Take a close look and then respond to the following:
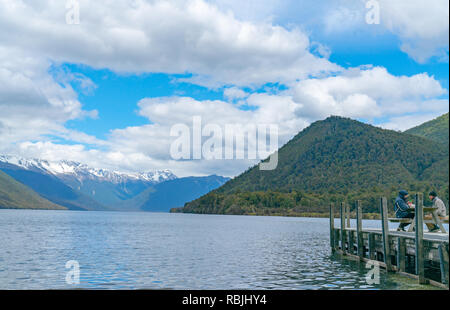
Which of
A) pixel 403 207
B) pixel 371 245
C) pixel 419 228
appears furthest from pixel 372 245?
pixel 419 228

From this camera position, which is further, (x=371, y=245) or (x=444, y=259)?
(x=371, y=245)

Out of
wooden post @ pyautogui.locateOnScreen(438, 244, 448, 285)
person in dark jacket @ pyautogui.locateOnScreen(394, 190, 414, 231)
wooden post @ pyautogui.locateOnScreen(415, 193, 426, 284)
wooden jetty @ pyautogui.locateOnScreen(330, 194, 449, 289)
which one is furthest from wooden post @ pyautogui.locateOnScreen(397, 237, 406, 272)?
wooden post @ pyautogui.locateOnScreen(438, 244, 448, 285)

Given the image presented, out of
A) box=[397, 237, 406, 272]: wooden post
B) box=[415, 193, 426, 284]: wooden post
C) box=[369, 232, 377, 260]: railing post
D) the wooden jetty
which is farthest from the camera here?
box=[369, 232, 377, 260]: railing post

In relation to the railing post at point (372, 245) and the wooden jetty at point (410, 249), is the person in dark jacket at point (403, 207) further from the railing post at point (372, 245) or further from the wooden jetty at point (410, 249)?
the railing post at point (372, 245)

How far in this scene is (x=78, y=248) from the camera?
52625 mm

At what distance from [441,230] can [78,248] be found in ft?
127

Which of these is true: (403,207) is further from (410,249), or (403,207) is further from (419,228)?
(419,228)

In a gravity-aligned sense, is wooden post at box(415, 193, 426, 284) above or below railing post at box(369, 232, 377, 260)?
above

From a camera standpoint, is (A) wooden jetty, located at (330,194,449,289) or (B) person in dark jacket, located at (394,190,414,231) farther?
(B) person in dark jacket, located at (394,190,414,231)

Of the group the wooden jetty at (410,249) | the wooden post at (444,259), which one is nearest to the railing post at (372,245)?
the wooden jetty at (410,249)

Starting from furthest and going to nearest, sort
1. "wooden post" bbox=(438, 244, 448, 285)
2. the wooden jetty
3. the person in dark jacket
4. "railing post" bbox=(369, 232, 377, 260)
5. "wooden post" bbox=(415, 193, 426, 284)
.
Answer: "railing post" bbox=(369, 232, 377, 260)
the person in dark jacket
"wooden post" bbox=(415, 193, 426, 284)
the wooden jetty
"wooden post" bbox=(438, 244, 448, 285)

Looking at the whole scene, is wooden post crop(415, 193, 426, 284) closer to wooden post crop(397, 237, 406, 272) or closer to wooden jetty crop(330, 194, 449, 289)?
wooden jetty crop(330, 194, 449, 289)
